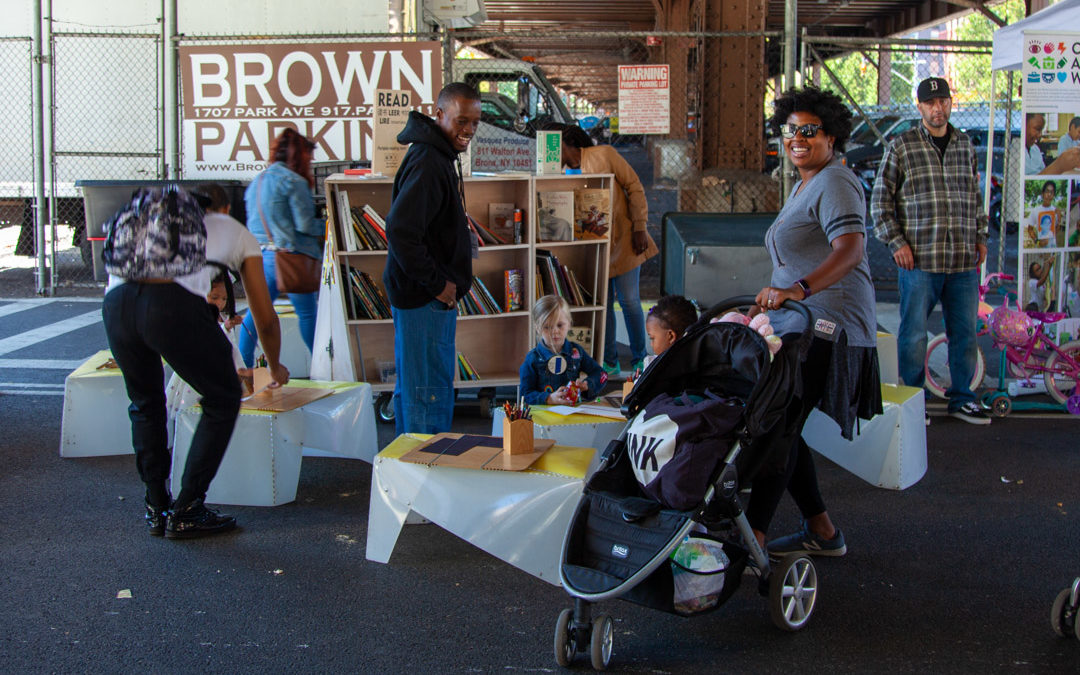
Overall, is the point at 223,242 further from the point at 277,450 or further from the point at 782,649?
the point at 782,649

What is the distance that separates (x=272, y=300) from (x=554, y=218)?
2.00m

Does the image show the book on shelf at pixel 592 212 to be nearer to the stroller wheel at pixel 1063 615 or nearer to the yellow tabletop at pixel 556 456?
the yellow tabletop at pixel 556 456

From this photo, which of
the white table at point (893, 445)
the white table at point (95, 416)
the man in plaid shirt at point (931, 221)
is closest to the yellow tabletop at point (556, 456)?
the white table at point (893, 445)

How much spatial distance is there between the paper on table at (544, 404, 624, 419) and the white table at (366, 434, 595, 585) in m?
0.62

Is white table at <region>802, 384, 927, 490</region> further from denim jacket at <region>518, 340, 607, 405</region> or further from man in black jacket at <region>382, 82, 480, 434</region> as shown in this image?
man in black jacket at <region>382, 82, 480, 434</region>

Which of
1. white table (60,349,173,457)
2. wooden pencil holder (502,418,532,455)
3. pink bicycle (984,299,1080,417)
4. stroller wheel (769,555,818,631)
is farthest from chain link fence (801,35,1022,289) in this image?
white table (60,349,173,457)

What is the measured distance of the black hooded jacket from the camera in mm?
4414

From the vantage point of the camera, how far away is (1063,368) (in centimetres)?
680

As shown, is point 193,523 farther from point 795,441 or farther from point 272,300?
point 795,441

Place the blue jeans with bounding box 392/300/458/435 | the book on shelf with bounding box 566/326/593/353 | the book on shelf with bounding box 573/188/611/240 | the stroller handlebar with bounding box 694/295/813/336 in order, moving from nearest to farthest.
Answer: the stroller handlebar with bounding box 694/295/813/336
the blue jeans with bounding box 392/300/458/435
the book on shelf with bounding box 573/188/611/240
the book on shelf with bounding box 566/326/593/353

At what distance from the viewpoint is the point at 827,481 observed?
545 centimetres

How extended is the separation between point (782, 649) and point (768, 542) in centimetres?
91

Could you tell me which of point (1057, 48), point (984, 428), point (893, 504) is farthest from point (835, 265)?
point (1057, 48)

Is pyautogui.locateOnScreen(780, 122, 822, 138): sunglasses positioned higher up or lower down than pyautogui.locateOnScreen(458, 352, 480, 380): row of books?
higher up
